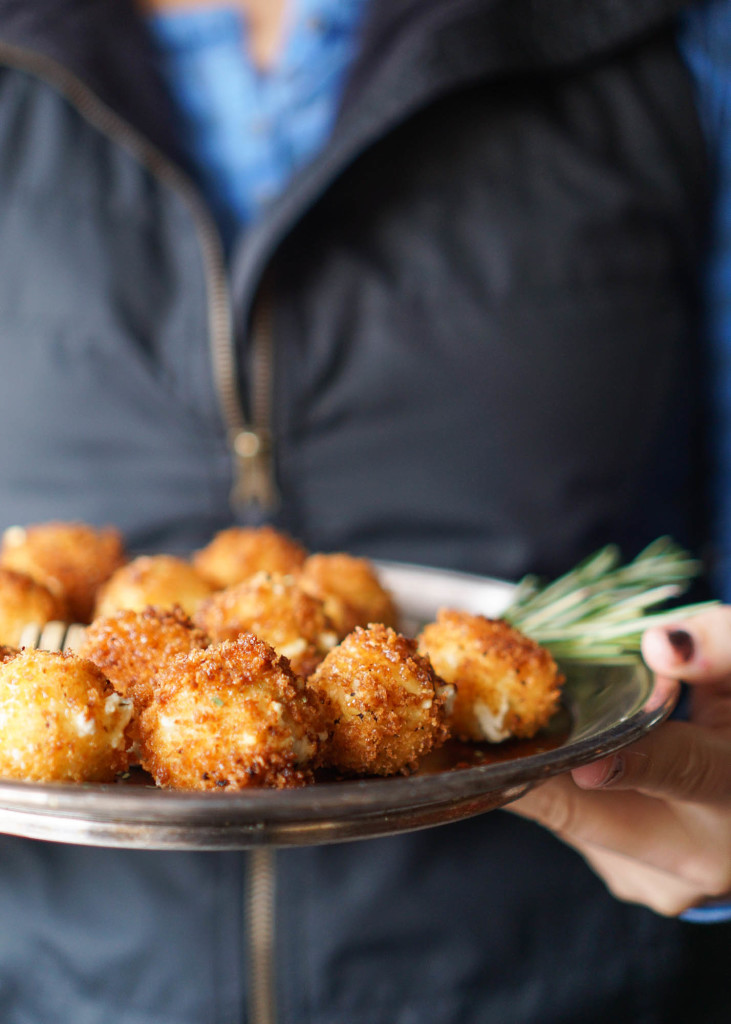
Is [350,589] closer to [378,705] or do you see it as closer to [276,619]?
[276,619]

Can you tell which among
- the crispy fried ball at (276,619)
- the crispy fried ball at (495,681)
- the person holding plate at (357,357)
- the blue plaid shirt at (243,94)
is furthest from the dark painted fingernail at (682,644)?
the blue plaid shirt at (243,94)

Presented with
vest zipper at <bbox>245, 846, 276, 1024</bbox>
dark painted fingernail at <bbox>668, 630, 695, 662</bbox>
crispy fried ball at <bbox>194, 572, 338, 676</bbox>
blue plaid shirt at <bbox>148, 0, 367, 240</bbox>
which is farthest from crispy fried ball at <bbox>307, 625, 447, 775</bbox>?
blue plaid shirt at <bbox>148, 0, 367, 240</bbox>

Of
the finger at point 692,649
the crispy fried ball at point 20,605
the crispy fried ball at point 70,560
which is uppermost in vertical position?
the crispy fried ball at point 70,560

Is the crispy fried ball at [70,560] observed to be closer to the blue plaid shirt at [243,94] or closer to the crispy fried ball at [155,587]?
the crispy fried ball at [155,587]

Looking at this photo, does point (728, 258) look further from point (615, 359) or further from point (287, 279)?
point (287, 279)

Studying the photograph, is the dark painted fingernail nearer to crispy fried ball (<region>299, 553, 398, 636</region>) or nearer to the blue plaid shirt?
crispy fried ball (<region>299, 553, 398, 636</region>)

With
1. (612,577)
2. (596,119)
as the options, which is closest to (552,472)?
(612,577)
